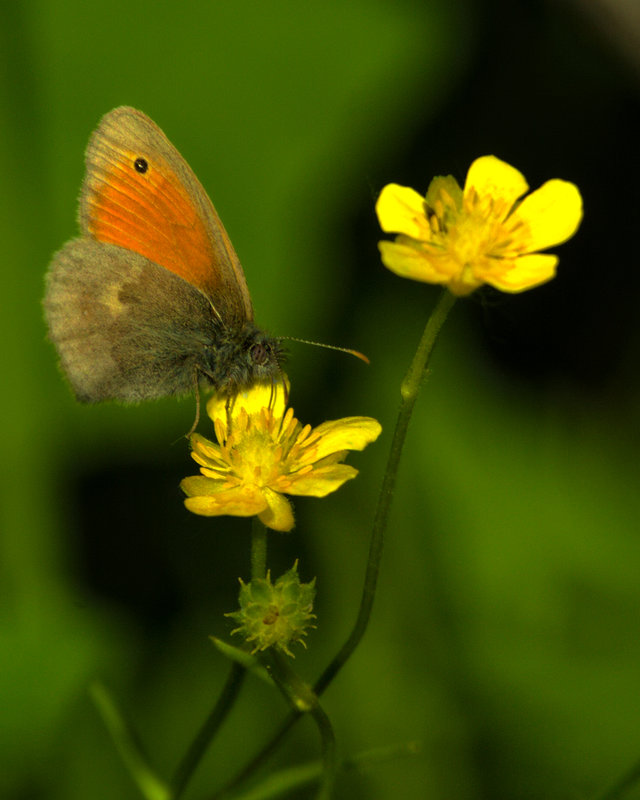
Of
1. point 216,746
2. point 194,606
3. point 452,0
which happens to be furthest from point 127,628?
point 452,0

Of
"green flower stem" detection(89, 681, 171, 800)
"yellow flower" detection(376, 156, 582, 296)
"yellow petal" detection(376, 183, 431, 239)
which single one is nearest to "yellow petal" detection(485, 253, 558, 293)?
"yellow flower" detection(376, 156, 582, 296)

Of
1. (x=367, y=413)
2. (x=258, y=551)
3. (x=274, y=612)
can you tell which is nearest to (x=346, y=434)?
(x=258, y=551)

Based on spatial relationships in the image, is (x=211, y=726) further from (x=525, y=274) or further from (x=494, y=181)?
(x=494, y=181)

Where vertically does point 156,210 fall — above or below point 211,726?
above

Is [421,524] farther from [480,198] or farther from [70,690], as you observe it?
[480,198]

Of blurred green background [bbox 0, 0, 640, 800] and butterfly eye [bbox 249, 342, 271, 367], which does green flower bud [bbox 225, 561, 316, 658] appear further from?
blurred green background [bbox 0, 0, 640, 800]

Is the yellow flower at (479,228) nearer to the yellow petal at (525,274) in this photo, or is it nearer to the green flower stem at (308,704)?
the yellow petal at (525,274)
